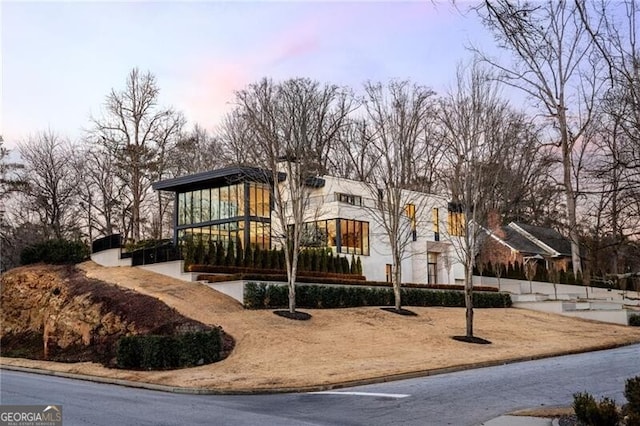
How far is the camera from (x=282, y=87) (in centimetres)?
2883

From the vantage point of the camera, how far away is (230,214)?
42.0 m

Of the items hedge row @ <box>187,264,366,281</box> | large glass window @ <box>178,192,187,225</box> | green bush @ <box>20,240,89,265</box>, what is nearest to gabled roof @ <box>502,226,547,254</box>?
hedge row @ <box>187,264,366,281</box>

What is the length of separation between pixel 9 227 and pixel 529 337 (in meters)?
40.4

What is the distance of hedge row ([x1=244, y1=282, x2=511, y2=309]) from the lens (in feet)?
89.9

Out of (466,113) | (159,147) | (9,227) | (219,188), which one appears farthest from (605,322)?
(9,227)

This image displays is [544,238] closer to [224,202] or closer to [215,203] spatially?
[224,202]

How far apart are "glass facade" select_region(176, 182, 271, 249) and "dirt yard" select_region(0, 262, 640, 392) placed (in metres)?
10.1

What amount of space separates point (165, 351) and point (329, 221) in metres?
21.3

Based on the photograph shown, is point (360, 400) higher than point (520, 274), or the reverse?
point (520, 274)

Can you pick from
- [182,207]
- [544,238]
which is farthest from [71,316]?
[544,238]

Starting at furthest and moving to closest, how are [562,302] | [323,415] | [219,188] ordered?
1. [219,188]
2. [562,302]
3. [323,415]

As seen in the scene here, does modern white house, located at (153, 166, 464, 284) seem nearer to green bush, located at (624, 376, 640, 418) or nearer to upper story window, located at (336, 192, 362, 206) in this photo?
upper story window, located at (336, 192, 362, 206)

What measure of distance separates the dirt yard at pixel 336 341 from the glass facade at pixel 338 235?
8644 mm

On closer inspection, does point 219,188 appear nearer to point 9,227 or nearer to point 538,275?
point 9,227
